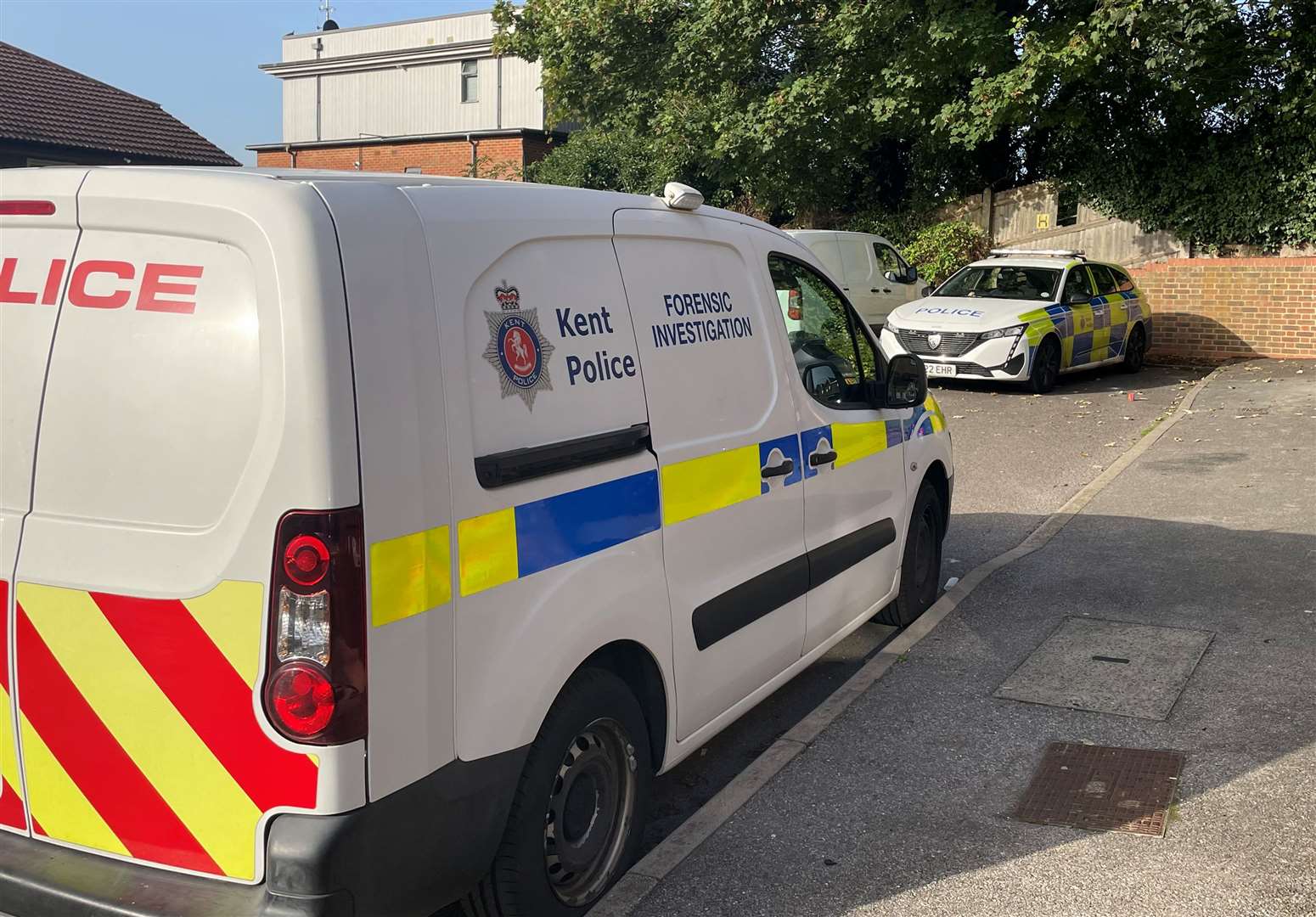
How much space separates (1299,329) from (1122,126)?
15.2 ft

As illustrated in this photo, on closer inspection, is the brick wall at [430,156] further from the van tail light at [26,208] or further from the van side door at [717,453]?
the van tail light at [26,208]

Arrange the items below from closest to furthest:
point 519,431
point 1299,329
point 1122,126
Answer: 1. point 519,431
2. point 1299,329
3. point 1122,126

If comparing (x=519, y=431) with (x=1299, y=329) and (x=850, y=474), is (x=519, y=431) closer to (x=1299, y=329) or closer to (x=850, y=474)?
(x=850, y=474)

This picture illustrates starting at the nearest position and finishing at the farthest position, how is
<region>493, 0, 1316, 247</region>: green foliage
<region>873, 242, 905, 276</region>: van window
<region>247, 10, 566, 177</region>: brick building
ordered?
1. <region>493, 0, 1316, 247</region>: green foliage
2. <region>873, 242, 905, 276</region>: van window
3. <region>247, 10, 566, 177</region>: brick building

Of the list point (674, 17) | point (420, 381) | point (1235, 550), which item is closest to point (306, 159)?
point (674, 17)

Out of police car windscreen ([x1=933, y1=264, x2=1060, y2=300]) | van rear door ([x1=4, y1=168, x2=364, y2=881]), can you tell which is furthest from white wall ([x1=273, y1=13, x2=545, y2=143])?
van rear door ([x1=4, y1=168, x2=364, y2=881])

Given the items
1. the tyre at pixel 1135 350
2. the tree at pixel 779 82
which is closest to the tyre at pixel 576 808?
the tyre at pixel 1135 350

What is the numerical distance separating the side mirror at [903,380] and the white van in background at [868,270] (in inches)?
525

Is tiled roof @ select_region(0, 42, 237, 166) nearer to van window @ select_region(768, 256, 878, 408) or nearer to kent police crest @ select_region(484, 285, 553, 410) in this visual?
van window @ select_region(768, 256, 878, 408)

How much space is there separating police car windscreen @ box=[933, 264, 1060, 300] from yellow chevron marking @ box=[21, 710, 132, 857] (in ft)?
47.0

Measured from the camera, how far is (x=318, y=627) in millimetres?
2592

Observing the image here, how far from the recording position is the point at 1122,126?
67.7ft

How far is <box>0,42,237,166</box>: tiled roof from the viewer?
2494 centimetres

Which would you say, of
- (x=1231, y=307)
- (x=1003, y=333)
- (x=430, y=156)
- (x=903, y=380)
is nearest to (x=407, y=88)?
(x=430, y=156)
